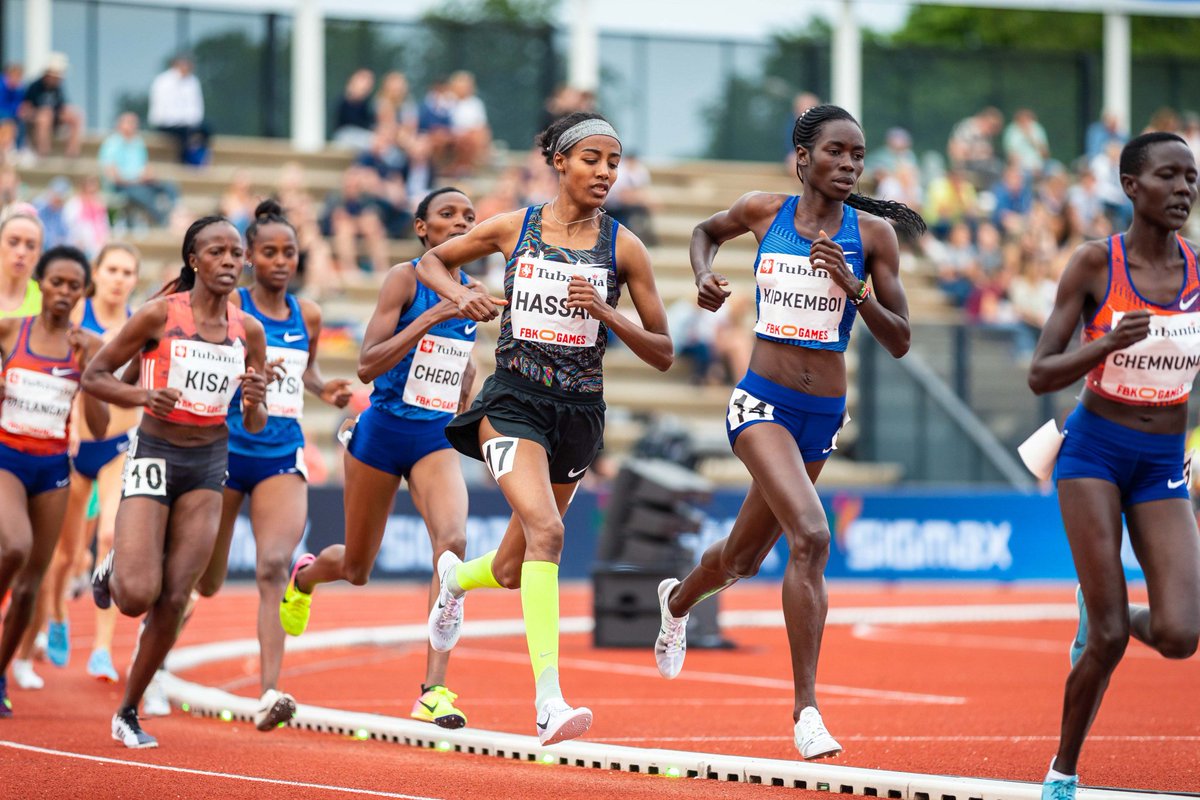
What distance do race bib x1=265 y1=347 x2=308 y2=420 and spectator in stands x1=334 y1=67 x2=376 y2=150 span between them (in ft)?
54.6

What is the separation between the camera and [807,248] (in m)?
7.86

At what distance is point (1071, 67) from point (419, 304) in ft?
91.7

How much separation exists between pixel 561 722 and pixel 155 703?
4277 millimetres

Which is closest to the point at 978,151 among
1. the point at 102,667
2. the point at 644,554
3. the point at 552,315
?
the point at 644,554

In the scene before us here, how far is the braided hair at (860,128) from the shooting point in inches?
311

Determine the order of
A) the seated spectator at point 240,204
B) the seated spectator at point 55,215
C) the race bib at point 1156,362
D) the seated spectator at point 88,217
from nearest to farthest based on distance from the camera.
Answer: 1. the race bib at point 1156,362
2. the seated spectator at point 55,215
3. the seated spectator at point 88,217
4. the seated spectator at point 240,204

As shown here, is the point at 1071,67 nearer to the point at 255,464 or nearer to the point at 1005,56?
the point at 1005,56

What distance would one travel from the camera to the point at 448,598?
8.38 m

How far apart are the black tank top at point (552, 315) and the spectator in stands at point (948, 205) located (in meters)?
21.4

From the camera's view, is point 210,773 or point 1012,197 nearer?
point 210,773

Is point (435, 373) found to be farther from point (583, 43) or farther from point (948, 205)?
point (583, 43)

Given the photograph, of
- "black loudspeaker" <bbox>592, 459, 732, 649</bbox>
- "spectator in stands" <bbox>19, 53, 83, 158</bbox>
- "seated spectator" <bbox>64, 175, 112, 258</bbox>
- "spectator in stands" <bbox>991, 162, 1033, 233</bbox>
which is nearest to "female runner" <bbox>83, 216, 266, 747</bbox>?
"black loudspeaker" <bbox>592, 459, 732, 649</bbox>

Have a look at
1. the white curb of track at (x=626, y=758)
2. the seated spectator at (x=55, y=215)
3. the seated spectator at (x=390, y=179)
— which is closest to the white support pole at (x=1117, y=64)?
the seated spectator at (x=390, y=179)

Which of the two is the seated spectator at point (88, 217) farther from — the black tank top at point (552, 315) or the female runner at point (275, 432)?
the black tank top at point (552, 315)
